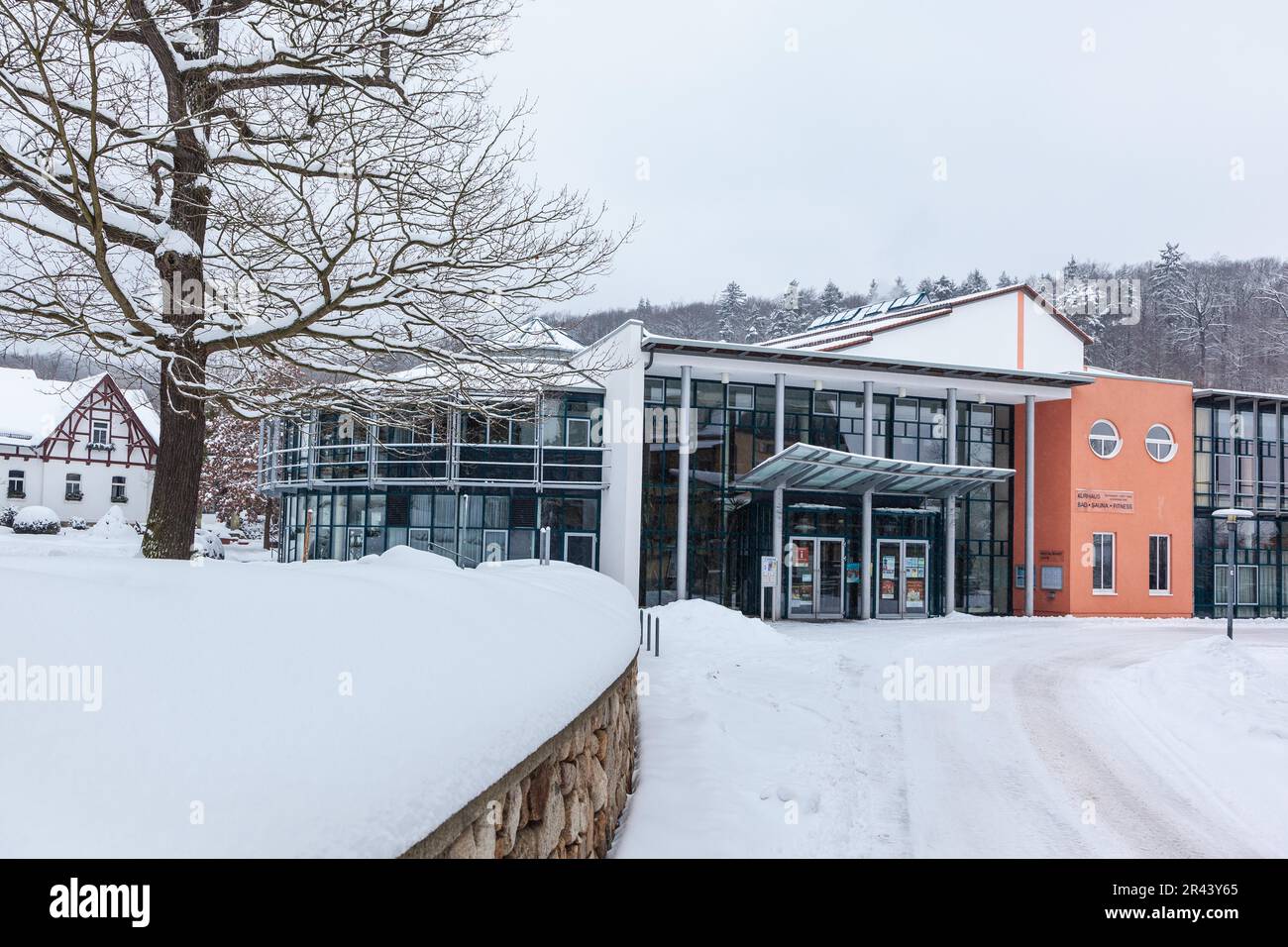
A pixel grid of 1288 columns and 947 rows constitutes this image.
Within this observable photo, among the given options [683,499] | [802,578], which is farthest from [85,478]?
[802,578]

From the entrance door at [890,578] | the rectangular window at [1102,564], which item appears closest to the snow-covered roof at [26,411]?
the entrance door at [890,578]

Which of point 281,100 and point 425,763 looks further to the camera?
point 281,100

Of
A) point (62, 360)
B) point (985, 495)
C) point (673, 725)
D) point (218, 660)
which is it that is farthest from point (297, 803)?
point (985, 495)

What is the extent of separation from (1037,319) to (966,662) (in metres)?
18.0

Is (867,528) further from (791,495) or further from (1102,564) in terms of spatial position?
(1102,564)

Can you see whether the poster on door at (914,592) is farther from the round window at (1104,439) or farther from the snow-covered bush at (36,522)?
the snow-covered bush at (36,522)

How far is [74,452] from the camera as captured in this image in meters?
50.4

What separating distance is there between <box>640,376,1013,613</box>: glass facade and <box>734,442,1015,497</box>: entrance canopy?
0.74 meters

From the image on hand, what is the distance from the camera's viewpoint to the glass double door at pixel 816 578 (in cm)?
2344

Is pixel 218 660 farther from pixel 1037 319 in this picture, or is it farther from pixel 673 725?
pixel 1037 319

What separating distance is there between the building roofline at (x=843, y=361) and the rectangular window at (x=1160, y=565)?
5735 millimetres

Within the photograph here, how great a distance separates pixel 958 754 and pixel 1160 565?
21950mm

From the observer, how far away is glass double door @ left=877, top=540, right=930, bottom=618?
80.1ft

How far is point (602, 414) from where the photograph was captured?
2406cm
